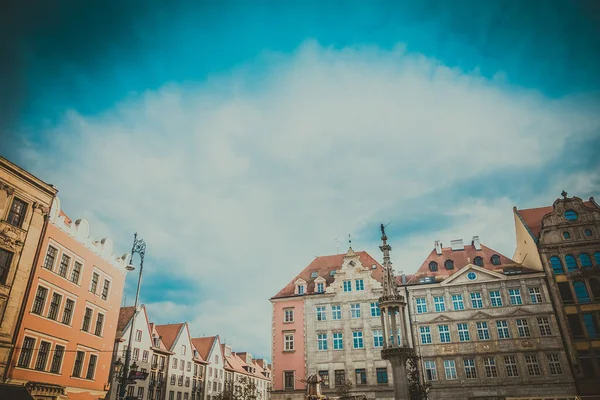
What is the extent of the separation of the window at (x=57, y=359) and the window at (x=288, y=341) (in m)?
21.7

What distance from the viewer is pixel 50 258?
2839 centimetres

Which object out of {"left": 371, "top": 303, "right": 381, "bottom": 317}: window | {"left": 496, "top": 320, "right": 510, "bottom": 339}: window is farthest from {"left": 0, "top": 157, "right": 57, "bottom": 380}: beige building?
{"left": 496, "top": 320, "right": 510, "bottom": 339}: window

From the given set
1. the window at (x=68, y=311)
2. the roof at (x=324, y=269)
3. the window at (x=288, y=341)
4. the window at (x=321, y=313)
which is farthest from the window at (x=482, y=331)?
the window at (x=68, y=311)

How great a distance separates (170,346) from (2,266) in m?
38.0

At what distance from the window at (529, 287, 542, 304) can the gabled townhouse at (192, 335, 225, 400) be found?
49.7 m

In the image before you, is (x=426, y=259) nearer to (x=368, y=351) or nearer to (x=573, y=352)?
(x=368, y=351)

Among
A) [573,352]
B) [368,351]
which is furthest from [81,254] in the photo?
[573,352]

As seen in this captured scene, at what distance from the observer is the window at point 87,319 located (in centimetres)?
3151

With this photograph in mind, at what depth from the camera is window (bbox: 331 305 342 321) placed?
43.4m

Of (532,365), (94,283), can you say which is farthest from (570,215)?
(94,283)

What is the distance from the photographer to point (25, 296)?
2581 cm

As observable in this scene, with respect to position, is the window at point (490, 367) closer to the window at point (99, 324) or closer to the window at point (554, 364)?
the window at point (554, 364)

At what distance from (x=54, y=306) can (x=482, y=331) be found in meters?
35.2

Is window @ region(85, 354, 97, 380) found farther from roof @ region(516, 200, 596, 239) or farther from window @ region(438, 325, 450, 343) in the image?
roof @ region(516, 200, 596, 239)
